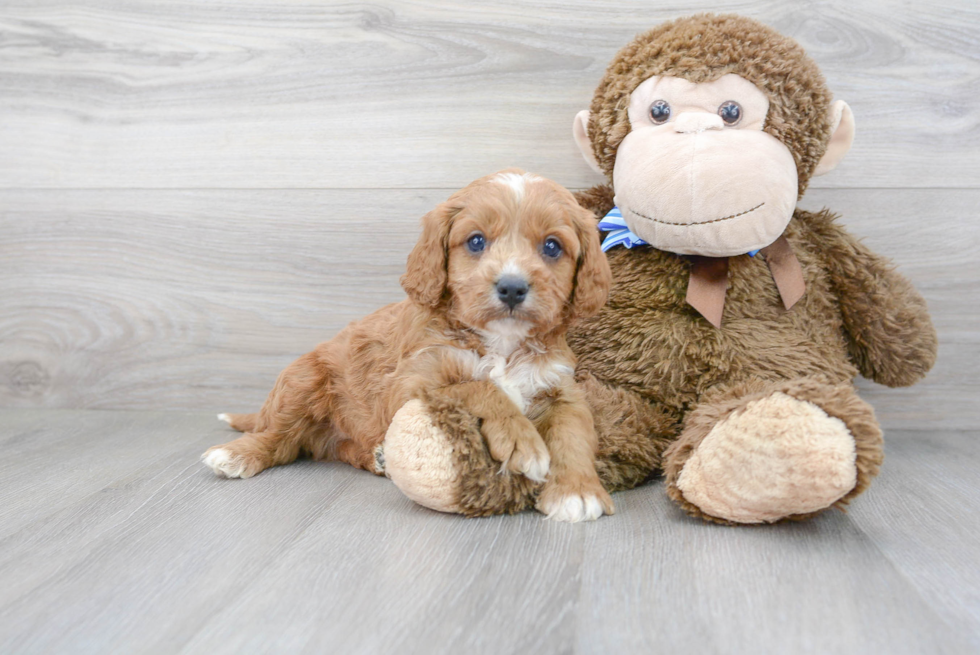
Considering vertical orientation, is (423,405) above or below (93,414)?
above

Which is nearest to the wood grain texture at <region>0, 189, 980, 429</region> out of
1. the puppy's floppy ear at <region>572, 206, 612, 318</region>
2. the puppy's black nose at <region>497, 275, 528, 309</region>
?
the puppy's floppy ear at <region>572, 206, 612, 318</region>

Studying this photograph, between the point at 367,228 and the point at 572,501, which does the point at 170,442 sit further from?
the point at 572,501

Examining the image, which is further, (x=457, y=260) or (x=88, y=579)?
(x=457, y=260)

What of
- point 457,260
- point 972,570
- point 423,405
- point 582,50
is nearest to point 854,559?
point 972,570

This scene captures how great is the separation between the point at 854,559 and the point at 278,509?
126 cm

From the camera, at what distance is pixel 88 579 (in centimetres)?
141

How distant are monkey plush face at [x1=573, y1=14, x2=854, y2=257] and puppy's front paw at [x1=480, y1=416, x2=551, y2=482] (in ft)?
2.12

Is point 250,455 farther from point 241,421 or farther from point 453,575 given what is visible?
point 453,575

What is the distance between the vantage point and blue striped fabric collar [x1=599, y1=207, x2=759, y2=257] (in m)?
2.10

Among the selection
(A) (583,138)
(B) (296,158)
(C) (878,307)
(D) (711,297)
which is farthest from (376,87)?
(C) (878,307)

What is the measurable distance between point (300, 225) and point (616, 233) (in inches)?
45.2

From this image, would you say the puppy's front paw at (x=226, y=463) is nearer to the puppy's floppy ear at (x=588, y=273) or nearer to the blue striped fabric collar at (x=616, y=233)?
the puppy's floppy ear at (x=588, y=273)

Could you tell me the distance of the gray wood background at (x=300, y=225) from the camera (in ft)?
5.37

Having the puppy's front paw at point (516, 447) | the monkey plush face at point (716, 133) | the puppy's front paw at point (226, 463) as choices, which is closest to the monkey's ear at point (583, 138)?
the monkey plush face at point (716, 133)
